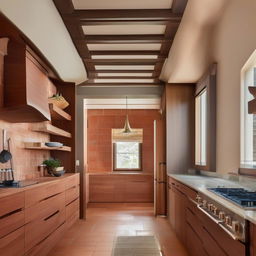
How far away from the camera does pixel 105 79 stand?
6.79m

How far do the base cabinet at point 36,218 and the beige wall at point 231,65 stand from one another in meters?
2.10

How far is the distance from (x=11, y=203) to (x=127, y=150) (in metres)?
7.05

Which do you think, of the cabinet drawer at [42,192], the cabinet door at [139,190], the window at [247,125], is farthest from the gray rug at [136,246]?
the cabinet door at [139,190]

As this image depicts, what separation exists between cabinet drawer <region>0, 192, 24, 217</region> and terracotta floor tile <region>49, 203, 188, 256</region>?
1.45 meters

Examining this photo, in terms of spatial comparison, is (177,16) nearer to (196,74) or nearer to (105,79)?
(196,74)

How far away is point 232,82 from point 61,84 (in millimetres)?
3316

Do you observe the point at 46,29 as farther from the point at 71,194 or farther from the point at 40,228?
the point at 71,194

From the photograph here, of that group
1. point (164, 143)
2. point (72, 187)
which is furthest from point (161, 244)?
point (164, 143)

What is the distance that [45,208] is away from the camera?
399 cm

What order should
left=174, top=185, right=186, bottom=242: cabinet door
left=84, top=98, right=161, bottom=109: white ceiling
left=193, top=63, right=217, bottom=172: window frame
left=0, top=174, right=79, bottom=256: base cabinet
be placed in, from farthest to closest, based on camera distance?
1. left=84, top=98, right=161, bottom=109: white ceiling
2. left=193, top=63, right=217, bottom=172: window frame
3. left=174, top=185, right=186, bottom=242: cabinet door
4. left=0, top=174, right=79, bottom=256: base cabinet

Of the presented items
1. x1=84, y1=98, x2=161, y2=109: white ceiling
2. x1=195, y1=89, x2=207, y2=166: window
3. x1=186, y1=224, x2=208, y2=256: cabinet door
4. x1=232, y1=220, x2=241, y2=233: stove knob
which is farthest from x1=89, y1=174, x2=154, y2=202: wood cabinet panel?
x1=232, y1=220, x2=241, y2=233: stove knob

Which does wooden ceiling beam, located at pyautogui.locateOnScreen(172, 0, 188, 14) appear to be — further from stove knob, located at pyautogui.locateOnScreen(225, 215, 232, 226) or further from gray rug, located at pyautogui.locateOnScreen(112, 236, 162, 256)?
gray rug, located at pyautogui.locateOnScreen(112, 236, 162, 256)

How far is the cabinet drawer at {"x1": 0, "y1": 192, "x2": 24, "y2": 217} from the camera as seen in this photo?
2.71 meters

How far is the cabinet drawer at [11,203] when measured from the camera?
271 centimetres
